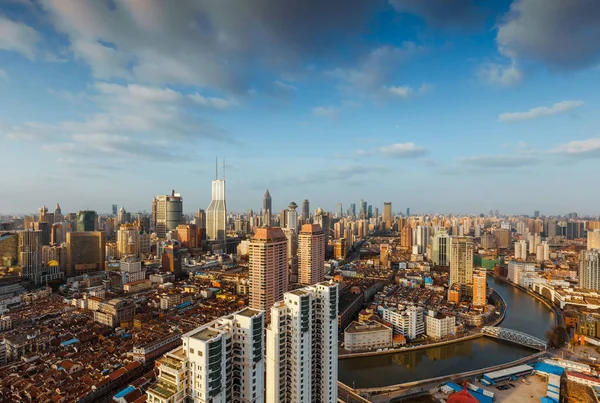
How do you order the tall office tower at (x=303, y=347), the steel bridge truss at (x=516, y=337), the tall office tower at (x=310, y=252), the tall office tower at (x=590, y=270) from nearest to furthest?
the tall office tower at (x=303, y=347) < the steel bridge truss at (x=516, y=337) < the tall office tower at (x=310, y=252) < the tall office tower at (x=590, y=270)

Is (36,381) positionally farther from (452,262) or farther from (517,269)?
(517,269)

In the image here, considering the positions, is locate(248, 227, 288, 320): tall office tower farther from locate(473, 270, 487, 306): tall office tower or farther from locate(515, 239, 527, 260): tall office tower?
locate(515, 239, 527, 260): tall office tower

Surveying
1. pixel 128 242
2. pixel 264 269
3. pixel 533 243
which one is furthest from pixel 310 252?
pixel 533 243

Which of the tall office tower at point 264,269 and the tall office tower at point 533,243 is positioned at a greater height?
the tall office tower at point 264,269

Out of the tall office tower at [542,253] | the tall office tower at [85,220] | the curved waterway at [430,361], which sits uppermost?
the tall office tower at [85,220]

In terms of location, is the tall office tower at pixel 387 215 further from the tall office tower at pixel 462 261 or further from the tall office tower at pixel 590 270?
the tall office tower at pixel 590 270

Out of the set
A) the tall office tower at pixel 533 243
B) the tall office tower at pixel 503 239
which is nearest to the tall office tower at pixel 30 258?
the tall office tower at pixel 533 243

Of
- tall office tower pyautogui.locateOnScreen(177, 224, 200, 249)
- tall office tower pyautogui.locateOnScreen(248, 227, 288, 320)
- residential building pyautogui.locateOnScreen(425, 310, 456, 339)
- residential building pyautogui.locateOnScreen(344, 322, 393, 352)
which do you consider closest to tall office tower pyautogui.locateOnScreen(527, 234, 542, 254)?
residential building pyautogui.locateOnScreen(425, 310, 456, 339)
